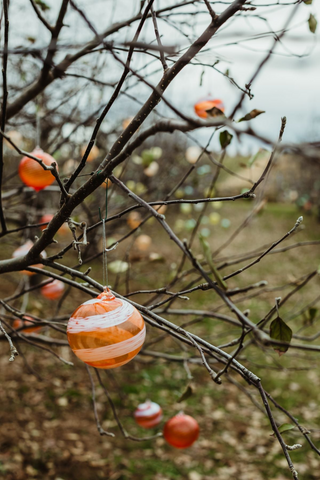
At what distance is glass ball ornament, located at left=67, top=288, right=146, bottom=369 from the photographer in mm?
972

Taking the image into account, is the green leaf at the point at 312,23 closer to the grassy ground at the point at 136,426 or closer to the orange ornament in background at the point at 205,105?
the orange ornament in background at the point at 205,105

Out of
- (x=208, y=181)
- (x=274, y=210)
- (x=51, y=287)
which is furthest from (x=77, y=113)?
(x=274, y=210)

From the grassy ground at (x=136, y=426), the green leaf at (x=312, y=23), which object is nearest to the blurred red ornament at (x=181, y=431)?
the grassy ground at (x=136, y=426)

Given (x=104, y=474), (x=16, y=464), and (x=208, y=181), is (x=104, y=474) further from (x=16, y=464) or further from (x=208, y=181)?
(x=208, y=181)

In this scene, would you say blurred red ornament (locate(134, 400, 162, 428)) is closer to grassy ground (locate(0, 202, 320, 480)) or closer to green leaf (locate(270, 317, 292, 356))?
grassy ground (locate(0, 202, 320, 480))

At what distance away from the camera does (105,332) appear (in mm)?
968

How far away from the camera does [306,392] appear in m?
5.25

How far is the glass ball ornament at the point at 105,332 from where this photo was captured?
0.97 m

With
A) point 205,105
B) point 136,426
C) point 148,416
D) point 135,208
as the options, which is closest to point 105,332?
point 135,208

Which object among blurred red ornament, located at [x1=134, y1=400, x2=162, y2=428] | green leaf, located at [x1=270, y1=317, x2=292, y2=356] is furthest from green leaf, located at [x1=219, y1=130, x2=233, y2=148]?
blurred red ornament, located at [x1=134, y1=400, x2=162, y2=428]

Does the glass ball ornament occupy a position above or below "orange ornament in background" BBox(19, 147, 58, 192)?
below

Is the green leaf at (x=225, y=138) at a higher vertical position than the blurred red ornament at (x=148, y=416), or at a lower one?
higher

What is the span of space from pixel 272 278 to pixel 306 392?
431cm

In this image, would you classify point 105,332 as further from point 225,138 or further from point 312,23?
point 312,23
